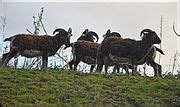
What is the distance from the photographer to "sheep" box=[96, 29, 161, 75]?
122 inches

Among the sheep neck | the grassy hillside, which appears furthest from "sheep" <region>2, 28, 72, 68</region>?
the sheep neck

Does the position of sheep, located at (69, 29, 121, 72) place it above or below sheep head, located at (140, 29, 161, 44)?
below

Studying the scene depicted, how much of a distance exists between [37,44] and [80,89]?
492 millimetres

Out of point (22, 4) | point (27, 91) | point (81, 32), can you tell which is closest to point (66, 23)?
point (81, 32)

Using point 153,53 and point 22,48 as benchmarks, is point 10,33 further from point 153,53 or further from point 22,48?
point 153,53

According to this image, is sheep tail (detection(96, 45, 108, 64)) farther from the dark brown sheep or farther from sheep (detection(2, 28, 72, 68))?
sheep (detection(2, 28, 72, 68))

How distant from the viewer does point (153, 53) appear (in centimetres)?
313

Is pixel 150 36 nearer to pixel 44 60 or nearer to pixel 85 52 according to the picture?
→ pixel 85 52

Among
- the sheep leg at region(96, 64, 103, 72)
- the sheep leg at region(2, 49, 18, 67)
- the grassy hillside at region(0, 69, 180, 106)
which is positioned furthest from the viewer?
the sheep leg at region(96, 64, 103, 72)

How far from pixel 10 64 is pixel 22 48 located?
132 millimetres

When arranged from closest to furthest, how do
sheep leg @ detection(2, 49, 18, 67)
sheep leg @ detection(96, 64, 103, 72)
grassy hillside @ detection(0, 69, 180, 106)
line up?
1. grassy hillside @ detection(0, 69, 180, 106)
2. sheep leg @ detection(2, 49, 18, 67)
3. sheep leg @ detection(96, 64, 103, 72)

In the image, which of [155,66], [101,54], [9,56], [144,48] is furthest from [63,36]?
[155,66]

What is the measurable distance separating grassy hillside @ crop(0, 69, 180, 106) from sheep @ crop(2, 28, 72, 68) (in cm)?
14

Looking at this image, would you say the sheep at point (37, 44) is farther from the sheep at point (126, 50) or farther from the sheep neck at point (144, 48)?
the sheep neck at point (144, 48)
